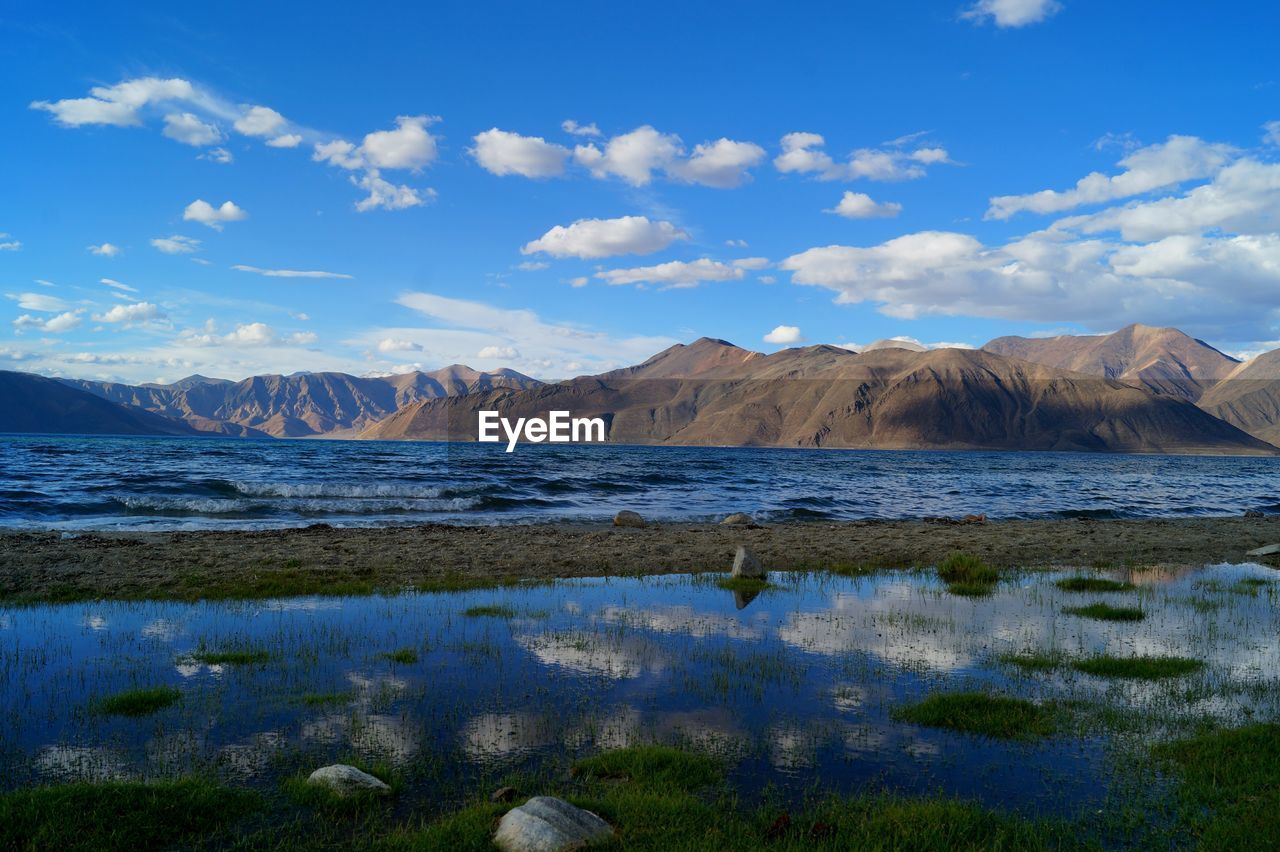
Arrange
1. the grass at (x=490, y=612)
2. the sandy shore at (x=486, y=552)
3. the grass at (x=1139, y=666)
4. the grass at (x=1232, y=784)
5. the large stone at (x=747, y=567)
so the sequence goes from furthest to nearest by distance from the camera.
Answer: the large stone at (x=747, y=567) < the sandy shore at (x=486, y=552) < the grass at (x=490, y=612) < the grass at (x=1139, y=666) < the grass at (x=1232, y=784)

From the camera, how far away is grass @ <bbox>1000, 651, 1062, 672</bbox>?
12011 mm

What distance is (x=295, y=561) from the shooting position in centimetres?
2138

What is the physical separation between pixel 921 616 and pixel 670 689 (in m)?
7.66

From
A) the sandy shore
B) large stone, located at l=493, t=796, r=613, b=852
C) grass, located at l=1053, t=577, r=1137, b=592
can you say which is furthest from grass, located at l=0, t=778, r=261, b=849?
grass, located at l=1053, t=577, r=1137, b=592

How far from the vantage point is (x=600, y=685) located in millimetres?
10883

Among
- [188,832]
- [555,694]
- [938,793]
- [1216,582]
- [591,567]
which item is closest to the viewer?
[188,832]

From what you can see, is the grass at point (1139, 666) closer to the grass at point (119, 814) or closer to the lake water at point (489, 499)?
the grass at point (119, 814)

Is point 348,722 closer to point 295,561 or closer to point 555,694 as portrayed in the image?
point 555,694

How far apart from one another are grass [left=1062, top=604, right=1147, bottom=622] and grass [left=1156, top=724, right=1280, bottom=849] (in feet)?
23.3

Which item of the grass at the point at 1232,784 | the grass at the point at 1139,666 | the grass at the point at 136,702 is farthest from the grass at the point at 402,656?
the grass at the point at 1139,666

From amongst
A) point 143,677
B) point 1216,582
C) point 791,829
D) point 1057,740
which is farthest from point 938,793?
point 1216,582

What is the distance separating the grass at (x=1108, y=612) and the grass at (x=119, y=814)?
54.3ft

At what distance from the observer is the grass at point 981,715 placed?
30.6 feet

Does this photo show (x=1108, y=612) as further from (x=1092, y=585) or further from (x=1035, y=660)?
(x=1035, y=660)
